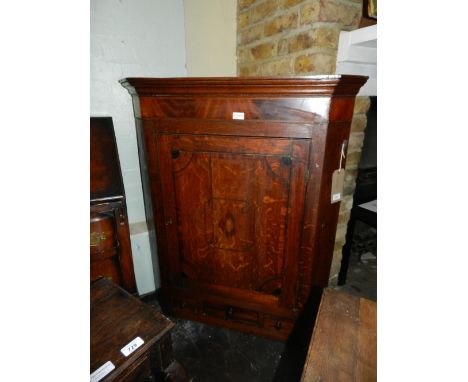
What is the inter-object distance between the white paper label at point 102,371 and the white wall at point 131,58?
103 cm

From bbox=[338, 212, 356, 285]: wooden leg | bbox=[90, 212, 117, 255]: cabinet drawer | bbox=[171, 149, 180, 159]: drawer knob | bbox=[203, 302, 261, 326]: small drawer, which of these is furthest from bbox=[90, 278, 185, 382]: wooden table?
bbox=[338, 212, 356, 285]: wooden leg

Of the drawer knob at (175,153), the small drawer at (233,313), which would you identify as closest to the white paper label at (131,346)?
the small drawer at (233,313)

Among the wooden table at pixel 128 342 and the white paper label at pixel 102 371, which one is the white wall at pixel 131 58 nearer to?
the wooden table at pixel 128 342

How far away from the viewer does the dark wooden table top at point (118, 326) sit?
2.75 feet

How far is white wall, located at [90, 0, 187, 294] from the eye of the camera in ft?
4.90

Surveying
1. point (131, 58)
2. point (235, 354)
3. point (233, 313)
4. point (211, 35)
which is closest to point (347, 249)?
point (233, 313)

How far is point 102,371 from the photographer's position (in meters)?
0.79

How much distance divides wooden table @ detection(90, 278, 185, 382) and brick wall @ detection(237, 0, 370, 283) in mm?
Answer: 1263

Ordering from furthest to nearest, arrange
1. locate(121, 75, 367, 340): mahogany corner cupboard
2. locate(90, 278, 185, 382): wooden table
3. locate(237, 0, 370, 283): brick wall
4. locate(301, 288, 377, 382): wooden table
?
1. locate(237, 0, 370, 283): brick wall
2. locate(121, 75, 367, 340): mahogany corner cupboard
3. locate(90, 278, 185, 382): wooden table
4. locate(301, 288, 377, 382): wooden table

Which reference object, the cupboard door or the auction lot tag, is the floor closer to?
the cupboard door

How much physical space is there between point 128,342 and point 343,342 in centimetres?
72
